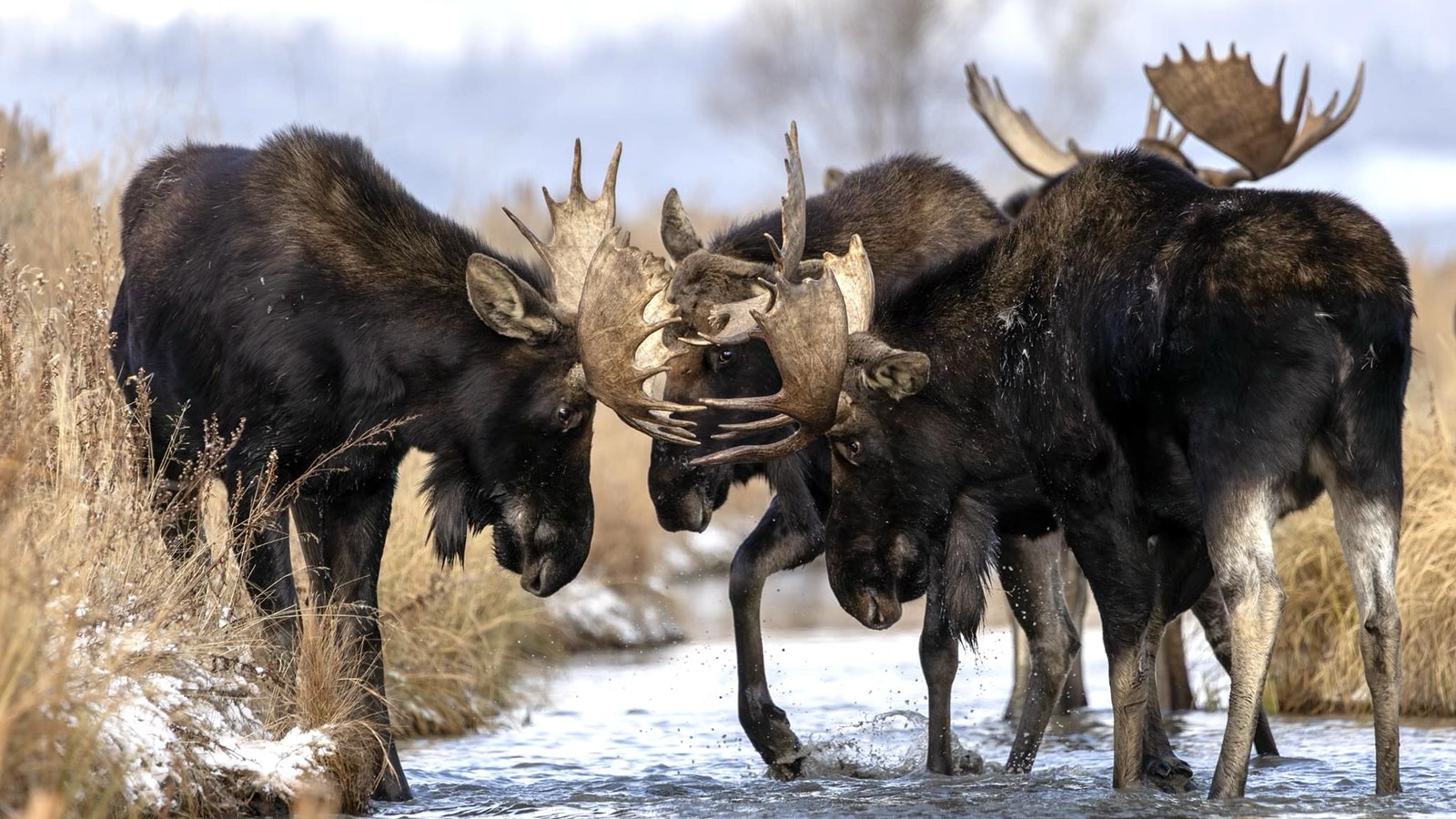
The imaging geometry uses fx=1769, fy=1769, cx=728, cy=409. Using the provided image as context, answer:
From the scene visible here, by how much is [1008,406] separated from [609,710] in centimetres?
335

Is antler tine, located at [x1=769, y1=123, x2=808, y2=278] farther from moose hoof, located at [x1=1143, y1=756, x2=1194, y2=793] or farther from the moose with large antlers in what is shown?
the moose with large antlers

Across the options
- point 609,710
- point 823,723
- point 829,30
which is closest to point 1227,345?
point 823,723

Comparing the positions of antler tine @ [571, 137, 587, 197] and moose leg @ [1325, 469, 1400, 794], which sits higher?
antler tine @ [571, 137, 587, 197]

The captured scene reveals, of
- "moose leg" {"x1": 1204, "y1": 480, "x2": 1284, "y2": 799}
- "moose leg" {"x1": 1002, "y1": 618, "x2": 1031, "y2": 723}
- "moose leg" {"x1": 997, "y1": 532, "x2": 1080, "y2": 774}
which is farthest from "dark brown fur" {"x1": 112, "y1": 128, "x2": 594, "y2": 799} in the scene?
"moose leg" {"x1": 1002, "y1": 618, "x2": 1031, "y2": 723}

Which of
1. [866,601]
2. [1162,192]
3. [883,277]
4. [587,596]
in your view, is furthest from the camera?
[587,596]

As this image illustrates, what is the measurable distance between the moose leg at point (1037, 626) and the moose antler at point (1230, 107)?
482cm

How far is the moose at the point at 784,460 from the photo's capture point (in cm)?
737

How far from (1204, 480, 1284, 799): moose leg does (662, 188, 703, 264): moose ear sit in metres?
2.91

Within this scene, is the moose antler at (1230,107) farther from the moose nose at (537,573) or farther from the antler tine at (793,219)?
the moose nose at (537,573)

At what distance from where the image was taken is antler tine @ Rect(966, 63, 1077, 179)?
41.8ft

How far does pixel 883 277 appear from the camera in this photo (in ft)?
26.1

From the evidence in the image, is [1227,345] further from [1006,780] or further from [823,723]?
[823,723]

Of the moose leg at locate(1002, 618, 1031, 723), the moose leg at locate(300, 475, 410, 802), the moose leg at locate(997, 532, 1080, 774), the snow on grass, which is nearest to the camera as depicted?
the snow on grass

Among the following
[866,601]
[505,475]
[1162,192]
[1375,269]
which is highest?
[1162,192]
